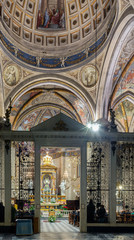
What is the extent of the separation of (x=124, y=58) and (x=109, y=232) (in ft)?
31.1

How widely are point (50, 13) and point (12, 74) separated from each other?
4.00 metres

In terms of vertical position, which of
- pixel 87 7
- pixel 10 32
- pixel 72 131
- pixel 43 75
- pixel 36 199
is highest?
pixel 87 7

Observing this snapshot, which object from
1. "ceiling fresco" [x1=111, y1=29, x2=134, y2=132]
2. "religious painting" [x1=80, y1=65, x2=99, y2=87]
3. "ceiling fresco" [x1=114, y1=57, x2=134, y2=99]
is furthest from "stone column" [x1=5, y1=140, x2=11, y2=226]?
"ceiling fresco" [x1=114, y1=57, x2=134, y2=99]

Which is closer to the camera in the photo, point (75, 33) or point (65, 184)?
point (75, 33)

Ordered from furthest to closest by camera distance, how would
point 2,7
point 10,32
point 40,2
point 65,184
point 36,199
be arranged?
point 65,184 < point 40,2 < point 10,32 < point 2,7 < point 36,199

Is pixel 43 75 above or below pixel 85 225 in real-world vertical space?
above

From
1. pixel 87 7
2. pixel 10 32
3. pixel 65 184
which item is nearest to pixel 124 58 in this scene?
pixel 87 7

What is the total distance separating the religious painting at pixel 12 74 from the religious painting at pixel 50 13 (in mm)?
2764

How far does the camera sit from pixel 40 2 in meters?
20.1

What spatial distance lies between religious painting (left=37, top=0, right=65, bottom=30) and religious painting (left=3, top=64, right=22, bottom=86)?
2.76 m

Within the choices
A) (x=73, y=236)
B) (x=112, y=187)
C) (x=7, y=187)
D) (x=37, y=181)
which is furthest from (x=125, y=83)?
(x=73, y=236)

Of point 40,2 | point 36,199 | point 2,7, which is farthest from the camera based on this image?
point 40,2

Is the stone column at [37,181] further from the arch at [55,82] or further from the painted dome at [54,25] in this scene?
the painted dome at [54,25]

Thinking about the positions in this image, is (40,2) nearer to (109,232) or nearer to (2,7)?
(2,7)
